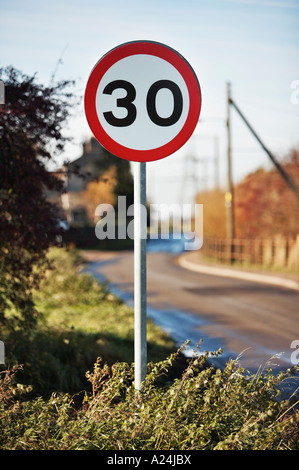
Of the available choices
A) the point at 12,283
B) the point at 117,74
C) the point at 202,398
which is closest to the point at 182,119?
the point at 117,74

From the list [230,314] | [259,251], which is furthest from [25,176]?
[259,251]

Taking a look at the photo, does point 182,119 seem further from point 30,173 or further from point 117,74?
point 30,173

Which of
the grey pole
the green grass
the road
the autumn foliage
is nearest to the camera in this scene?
the grey pole

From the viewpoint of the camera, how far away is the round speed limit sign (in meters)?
3.24

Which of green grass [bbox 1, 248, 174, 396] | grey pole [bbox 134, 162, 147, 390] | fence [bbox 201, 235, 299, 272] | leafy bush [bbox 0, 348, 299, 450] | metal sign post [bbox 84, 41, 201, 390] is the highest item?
metal sign post [bbox 84, 41, 201, 390]

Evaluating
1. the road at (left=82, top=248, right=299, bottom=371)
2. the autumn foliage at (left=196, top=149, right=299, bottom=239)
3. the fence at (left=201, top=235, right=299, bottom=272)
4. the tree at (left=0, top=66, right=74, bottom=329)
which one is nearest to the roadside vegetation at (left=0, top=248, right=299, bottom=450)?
the road at (left=82, top=248, right=299, bottom=371)

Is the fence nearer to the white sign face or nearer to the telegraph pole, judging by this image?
the telegraph pole

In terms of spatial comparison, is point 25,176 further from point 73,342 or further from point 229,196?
point 229,196

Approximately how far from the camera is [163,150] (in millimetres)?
3281

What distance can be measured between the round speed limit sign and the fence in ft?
65.1

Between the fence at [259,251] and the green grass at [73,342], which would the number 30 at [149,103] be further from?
the fence at [259,251]

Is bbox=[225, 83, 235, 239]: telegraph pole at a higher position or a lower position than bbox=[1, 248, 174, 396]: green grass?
higher

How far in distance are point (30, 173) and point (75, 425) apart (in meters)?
3.32

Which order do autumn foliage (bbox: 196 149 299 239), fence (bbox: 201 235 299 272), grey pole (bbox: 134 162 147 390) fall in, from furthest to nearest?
autumn foliage (bbox: 196 149 299 239) < fence (bbox: 201 235 299 272) < grey pole (bbox: 134 162 147 390)
